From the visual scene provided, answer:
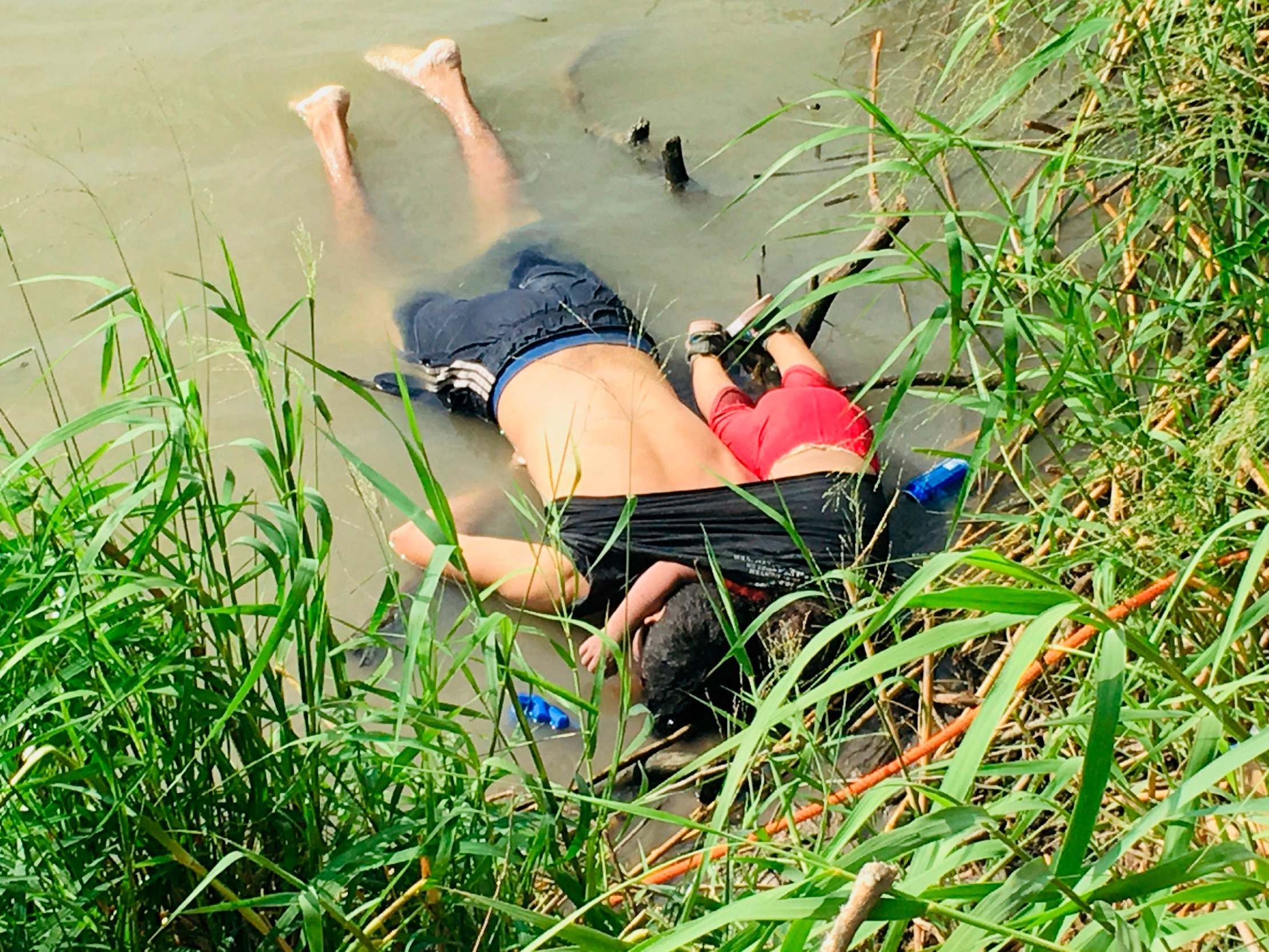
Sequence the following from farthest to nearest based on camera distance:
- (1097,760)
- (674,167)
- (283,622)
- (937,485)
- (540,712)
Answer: (674,167)
(937,485)
(540,712)
(283,622)
(1097,760)

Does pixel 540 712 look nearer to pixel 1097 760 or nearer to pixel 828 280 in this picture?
pixel 828 280

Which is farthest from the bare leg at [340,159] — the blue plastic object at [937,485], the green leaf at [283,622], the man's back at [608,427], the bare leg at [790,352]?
the green leaf at [283,622]

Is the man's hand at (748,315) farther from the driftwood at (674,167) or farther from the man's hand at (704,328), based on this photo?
the driftwood at (674,167)

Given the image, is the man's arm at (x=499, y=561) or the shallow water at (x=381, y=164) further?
the shallow water at (x=381, y=164)

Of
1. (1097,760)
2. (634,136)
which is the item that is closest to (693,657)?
(1097,760)

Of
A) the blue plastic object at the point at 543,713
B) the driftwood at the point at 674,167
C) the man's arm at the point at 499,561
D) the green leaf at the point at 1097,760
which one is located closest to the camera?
the green leaf at the point at 1097,760

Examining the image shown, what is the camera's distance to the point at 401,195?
14.1 feet

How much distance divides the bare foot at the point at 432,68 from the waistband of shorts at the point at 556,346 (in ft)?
4.42

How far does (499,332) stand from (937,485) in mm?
1435

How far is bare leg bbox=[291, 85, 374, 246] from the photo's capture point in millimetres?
4148

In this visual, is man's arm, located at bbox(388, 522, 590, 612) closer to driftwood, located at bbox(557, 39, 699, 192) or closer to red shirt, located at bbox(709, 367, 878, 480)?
red shirt, located at bbox(709, 367, 878, 480)

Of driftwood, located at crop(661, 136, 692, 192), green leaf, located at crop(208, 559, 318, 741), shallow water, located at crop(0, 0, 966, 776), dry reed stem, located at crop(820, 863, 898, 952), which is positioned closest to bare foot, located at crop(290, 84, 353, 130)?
shallow water, located at crop(0, 0, 966, 776)

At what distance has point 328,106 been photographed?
4293 millimetres

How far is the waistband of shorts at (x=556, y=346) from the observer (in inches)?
142
